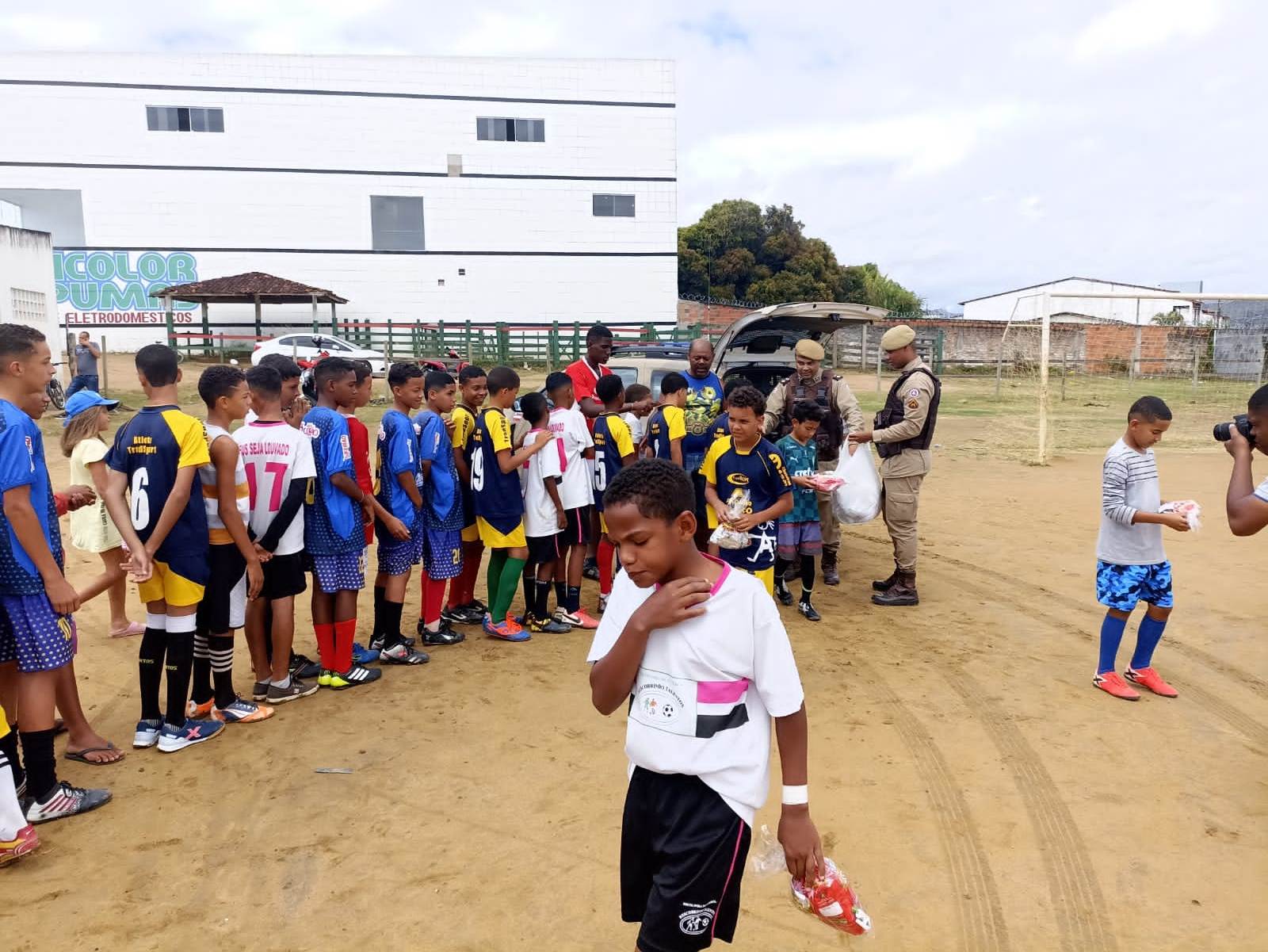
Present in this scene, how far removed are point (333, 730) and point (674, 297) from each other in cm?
3196

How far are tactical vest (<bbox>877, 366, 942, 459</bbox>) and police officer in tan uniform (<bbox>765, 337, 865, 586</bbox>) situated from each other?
0.78ft

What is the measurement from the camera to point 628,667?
1.93 meters

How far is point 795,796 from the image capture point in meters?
1.95

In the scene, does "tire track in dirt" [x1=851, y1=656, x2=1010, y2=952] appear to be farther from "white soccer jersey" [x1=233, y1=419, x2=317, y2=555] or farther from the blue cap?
the blue cap

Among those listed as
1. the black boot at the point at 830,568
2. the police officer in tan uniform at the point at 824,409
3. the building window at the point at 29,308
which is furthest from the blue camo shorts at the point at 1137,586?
the building window at the point at 29,308

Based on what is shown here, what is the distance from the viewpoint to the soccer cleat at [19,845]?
10.2 ft

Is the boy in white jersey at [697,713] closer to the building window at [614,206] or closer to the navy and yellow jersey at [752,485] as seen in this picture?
the navy and yellow jersey at [752,485]

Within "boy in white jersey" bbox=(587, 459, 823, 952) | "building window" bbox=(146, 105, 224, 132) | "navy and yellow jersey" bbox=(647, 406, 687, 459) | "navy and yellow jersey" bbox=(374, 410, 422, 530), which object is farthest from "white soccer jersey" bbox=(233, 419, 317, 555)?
"building window" bbox=(146, 105, 224, 132)

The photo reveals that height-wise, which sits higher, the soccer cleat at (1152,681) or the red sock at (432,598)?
the red sock at (432,598)

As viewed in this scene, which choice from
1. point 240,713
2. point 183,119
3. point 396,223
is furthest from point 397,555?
point 183,119

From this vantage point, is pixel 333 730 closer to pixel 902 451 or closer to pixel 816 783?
pixel 816 783

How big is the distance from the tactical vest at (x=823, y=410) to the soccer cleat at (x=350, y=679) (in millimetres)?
3547

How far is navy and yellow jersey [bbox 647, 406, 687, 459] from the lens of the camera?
5.82 metres

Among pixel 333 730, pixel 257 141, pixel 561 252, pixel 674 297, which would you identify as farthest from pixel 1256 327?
pixel 257 141
